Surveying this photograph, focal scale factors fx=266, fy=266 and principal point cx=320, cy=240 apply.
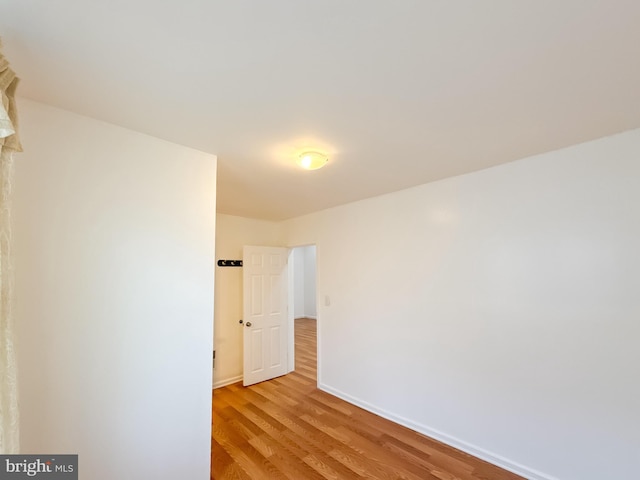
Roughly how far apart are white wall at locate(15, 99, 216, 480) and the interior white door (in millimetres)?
2050

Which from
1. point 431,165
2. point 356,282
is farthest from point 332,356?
point 431,165

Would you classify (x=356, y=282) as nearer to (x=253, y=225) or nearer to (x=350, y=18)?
(x=253, y=225)

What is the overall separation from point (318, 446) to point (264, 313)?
2.04m

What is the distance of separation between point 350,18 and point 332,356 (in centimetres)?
361

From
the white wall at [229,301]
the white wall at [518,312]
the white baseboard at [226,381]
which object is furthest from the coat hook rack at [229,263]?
the white wall at [518,312]

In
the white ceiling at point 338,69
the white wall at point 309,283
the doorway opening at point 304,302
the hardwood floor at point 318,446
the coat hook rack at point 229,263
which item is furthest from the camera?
the white wall at point 309,283

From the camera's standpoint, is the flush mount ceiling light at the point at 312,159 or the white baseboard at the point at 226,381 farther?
the white baseboard at the point at 226,381

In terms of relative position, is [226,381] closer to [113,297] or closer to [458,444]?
[113,297]

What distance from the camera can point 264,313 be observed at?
416cm

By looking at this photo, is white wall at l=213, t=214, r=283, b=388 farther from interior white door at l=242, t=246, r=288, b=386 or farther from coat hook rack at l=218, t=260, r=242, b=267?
interior white door at l=242, t=246, r=288, b=386

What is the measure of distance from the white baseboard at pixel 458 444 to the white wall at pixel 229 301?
5.81 feet

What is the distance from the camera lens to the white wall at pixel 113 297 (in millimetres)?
1359

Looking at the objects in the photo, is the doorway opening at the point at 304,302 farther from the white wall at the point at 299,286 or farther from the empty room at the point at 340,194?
the empty room at the point at 340,194

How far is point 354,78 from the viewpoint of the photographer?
1.27 m
